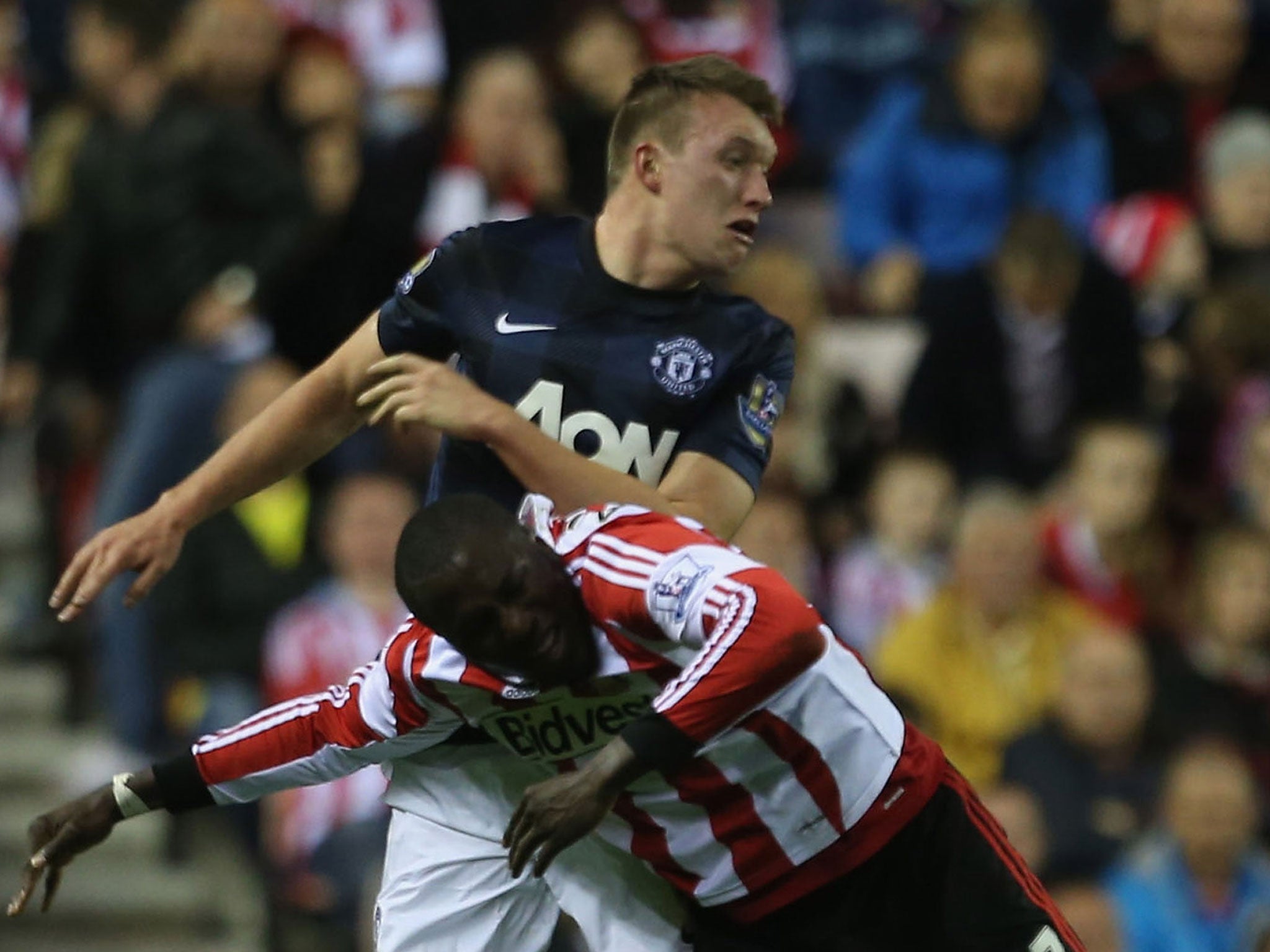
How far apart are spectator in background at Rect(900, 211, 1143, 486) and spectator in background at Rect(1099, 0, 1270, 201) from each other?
1057mm

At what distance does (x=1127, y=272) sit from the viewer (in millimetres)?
8383

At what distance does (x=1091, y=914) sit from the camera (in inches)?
257

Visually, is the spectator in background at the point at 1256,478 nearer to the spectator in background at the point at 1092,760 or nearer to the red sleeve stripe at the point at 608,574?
the spectator in background at the point at 1092,760

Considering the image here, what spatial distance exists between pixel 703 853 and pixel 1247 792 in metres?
3.03

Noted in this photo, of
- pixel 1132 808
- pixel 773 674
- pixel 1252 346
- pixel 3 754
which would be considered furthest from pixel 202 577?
pixel 773 674

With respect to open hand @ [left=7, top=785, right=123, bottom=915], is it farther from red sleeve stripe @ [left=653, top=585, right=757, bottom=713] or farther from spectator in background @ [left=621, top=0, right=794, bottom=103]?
spectator in background @ [left=621, top=0, right=794, bottom=103]

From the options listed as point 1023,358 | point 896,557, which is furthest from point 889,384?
point 896,557

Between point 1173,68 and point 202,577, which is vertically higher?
point 1173,68

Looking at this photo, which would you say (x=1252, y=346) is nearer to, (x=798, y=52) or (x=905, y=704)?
(x=905, y=704)

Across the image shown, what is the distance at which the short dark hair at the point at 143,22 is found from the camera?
8.09 metres

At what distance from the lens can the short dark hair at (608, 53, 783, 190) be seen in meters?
4.32

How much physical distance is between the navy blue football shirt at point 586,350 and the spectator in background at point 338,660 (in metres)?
2.78

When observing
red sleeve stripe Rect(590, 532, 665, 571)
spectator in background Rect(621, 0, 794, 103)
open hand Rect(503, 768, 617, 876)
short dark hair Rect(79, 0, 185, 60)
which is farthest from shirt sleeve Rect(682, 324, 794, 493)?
spectator in background Rect(621, 0, 794, 103)

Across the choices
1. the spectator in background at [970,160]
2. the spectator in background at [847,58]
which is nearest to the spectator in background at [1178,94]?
the spectator in background at [970,160]
